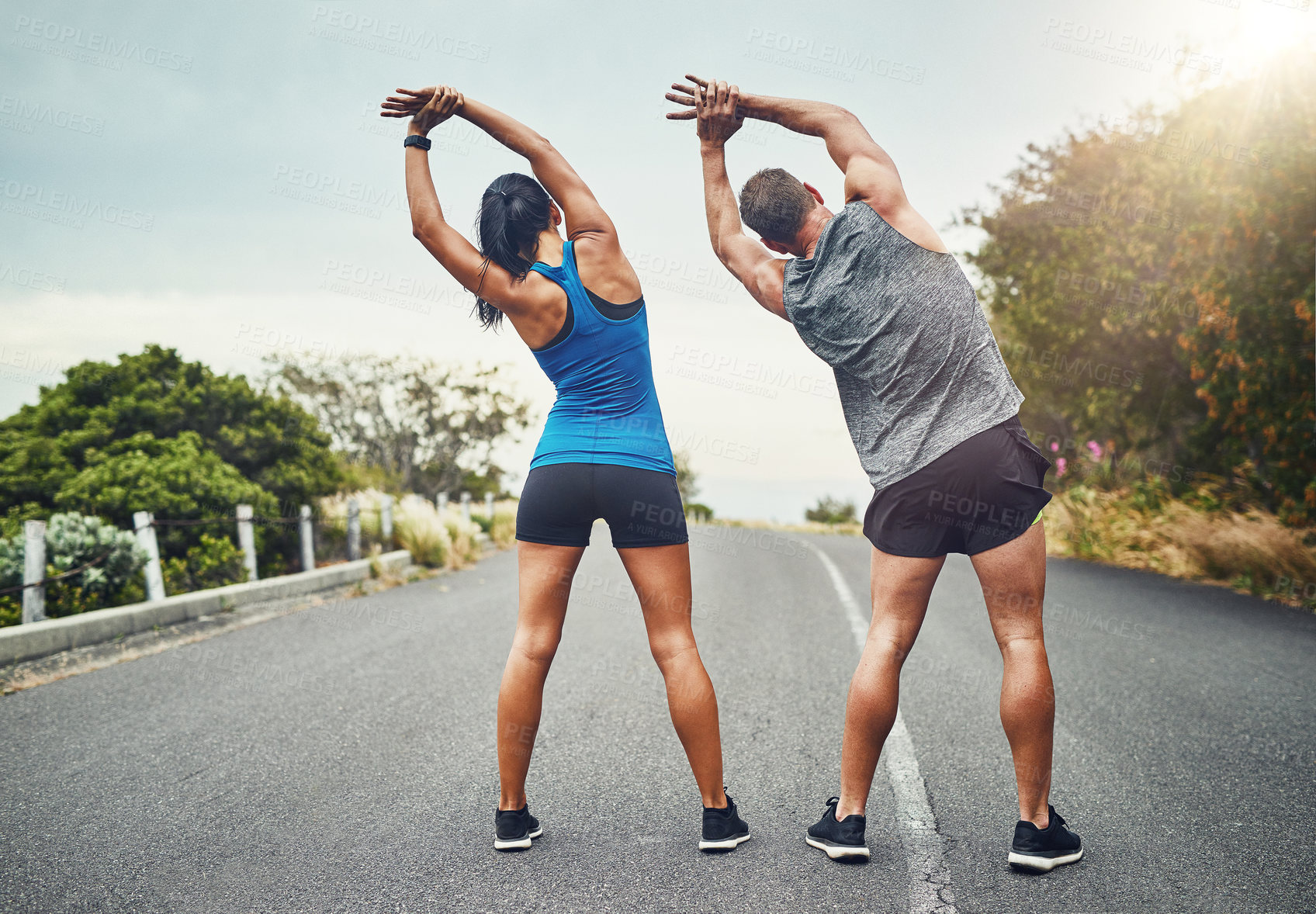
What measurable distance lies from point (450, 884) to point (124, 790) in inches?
69.2

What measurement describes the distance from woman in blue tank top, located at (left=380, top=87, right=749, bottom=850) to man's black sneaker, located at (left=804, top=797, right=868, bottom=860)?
245mm

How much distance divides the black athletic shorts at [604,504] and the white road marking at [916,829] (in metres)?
1.23

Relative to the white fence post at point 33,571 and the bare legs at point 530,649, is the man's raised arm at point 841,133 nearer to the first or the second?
the bare legs at point 530,649

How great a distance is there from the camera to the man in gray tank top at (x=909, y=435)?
2508 mm

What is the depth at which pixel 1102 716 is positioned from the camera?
444 cm

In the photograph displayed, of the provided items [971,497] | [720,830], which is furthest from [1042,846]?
[971,497]

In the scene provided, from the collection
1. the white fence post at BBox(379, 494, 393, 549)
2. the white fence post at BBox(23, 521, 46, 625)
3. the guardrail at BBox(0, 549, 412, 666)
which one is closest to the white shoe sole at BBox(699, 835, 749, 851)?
the guardrail at BBox(0, 549, 412, 666)

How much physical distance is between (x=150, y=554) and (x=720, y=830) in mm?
6929

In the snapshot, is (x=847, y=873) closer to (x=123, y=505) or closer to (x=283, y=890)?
(x=283, y=890)

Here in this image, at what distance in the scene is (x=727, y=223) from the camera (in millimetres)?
2855

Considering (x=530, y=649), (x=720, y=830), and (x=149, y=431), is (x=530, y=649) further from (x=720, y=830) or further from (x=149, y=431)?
(x=149, y=431)

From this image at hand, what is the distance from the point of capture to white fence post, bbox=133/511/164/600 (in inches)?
304

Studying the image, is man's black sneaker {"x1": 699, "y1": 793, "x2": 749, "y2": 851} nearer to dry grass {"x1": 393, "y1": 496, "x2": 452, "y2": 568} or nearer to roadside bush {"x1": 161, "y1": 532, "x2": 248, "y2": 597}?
roadside bush {"x1": 161, "y1": 532, "x2": 248, "y2": 597}

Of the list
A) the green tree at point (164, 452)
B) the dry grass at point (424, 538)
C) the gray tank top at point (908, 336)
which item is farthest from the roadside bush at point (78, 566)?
the gray tank top at point (908, 336)
